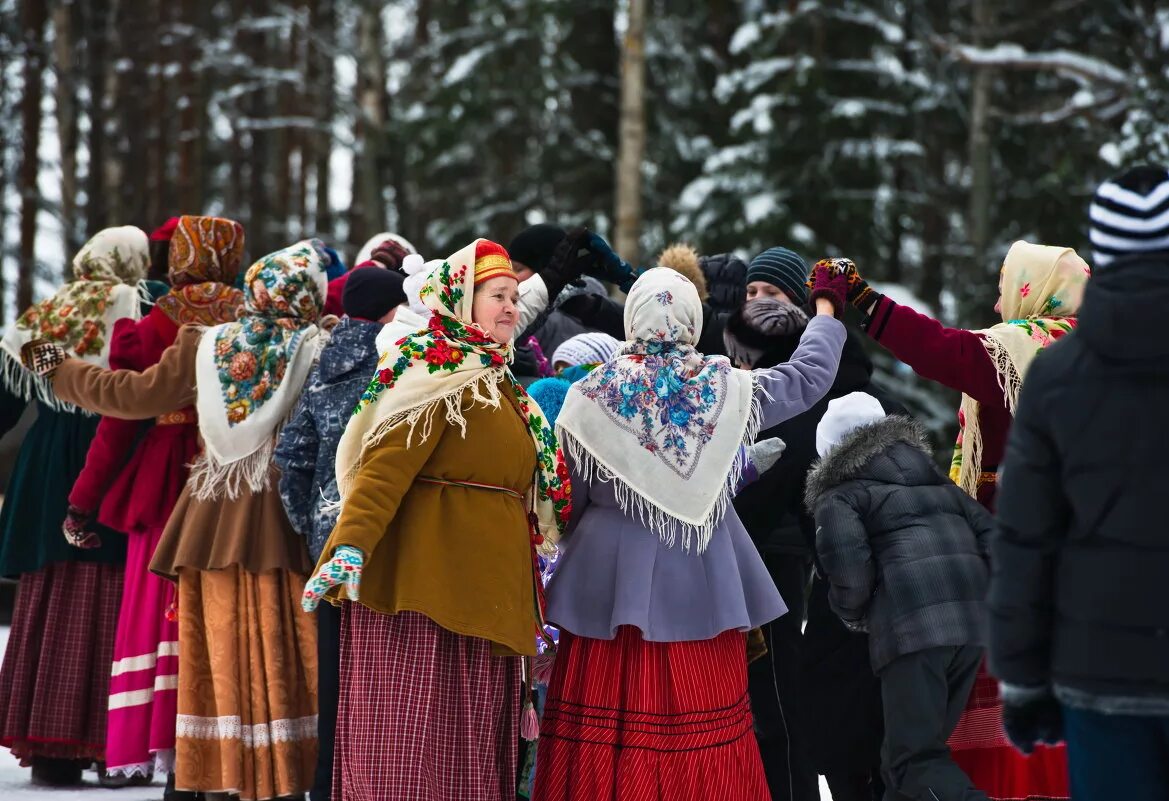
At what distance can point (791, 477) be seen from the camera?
15.9 ft

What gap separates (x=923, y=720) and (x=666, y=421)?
1.09 m

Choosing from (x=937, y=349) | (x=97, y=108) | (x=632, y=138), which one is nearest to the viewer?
(x=937, y=349)

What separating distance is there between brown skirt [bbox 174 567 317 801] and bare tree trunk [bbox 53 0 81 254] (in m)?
14.0

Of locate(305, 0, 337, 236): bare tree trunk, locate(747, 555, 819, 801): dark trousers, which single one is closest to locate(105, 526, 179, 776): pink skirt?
locate(747, 555, 819, 801): dark trousers

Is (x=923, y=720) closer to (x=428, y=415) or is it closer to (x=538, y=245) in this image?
(x=428, y=415)

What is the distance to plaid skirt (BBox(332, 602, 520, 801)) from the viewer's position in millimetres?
4031

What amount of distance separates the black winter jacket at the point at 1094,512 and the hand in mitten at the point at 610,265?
2.50m

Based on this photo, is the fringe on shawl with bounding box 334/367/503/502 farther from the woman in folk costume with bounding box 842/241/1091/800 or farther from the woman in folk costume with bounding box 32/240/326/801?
the woman in folk costume with bounding box 842/241/1091/800

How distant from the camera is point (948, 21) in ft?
52.5

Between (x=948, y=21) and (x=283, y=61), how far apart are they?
1333cm

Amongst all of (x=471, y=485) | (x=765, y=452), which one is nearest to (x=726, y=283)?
(x=765, y=452)

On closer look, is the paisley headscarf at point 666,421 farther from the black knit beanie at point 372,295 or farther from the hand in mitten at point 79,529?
the hand in mitten at point 79,529

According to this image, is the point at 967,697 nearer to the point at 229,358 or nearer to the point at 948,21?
the point at 229,358

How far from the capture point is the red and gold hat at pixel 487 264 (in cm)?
428
